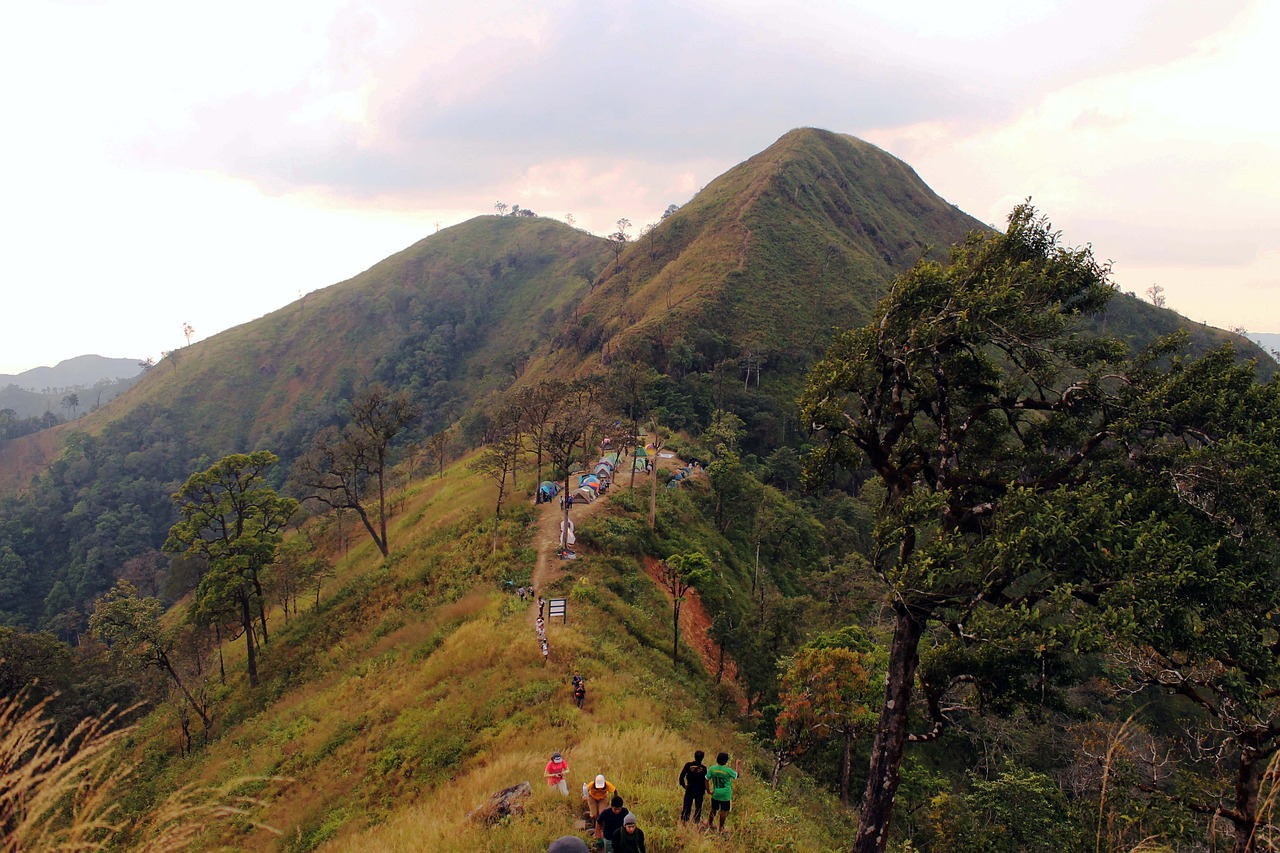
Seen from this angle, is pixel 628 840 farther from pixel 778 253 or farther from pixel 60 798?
pixel 778 253

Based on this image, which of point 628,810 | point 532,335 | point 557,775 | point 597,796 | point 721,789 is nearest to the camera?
point 628,810

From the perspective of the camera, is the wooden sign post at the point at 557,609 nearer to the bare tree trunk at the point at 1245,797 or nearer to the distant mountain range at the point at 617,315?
the bare tree trunk at the point at 1245,797

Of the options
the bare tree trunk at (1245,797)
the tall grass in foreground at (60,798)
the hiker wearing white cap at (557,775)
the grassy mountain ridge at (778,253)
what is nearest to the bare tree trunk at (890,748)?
the bare tree trunk at (1245,797)

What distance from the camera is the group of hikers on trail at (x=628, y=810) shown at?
8148 mm

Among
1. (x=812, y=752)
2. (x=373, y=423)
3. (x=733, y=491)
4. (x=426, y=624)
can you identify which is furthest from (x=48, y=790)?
(x=733, y=491)

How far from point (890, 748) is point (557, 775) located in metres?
6.18

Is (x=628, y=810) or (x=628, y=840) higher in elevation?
(x=628, y=840)

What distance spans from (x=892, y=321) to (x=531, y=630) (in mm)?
15211

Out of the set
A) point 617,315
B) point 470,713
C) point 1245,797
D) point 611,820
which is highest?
point 617,315

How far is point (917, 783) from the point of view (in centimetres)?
2055

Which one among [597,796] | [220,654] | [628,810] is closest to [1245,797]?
[628,810]

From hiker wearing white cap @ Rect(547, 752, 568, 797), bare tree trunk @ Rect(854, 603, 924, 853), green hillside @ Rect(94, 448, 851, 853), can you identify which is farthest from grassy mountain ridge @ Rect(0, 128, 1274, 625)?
bare tree trunk @ Rect(854, 603, 924, 853)

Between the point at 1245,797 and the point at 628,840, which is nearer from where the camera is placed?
the point at 1245,797

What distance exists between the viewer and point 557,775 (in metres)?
11.4
